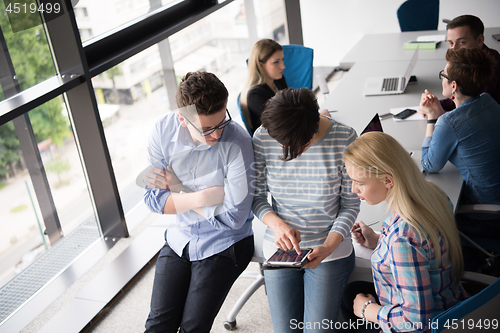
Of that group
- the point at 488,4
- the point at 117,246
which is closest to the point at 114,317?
the point at 117,246

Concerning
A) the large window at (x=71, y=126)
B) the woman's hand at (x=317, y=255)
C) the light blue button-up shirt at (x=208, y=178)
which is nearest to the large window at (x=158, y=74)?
the large window at (x=71, y=126)

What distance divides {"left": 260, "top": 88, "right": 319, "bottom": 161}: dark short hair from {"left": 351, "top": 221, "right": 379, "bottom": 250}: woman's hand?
485 millimetres

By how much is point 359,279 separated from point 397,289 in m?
0.50

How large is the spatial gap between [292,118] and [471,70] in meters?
1.16

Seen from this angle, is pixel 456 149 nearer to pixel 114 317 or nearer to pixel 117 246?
pixel 114 317

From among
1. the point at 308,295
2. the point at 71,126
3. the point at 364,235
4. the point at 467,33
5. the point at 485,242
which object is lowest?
the point at 485,242

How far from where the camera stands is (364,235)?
1.80 metres

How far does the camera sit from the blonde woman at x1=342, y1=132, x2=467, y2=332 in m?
1.31

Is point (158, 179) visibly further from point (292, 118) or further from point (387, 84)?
point (387, 84)

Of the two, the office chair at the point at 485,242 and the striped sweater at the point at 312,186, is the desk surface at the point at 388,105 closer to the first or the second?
the office chair at the point at 485,242

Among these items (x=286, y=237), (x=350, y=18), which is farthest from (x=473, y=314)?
(x=350, y=18)

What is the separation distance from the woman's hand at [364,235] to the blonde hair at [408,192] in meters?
0.40

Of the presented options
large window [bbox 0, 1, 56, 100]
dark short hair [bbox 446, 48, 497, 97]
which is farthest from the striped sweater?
large window [bbox 0, 1, 56, 100]

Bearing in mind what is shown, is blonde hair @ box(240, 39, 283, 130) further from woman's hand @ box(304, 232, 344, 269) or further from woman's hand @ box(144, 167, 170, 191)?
woman's hand @ box(304, 232, 344, 269)
